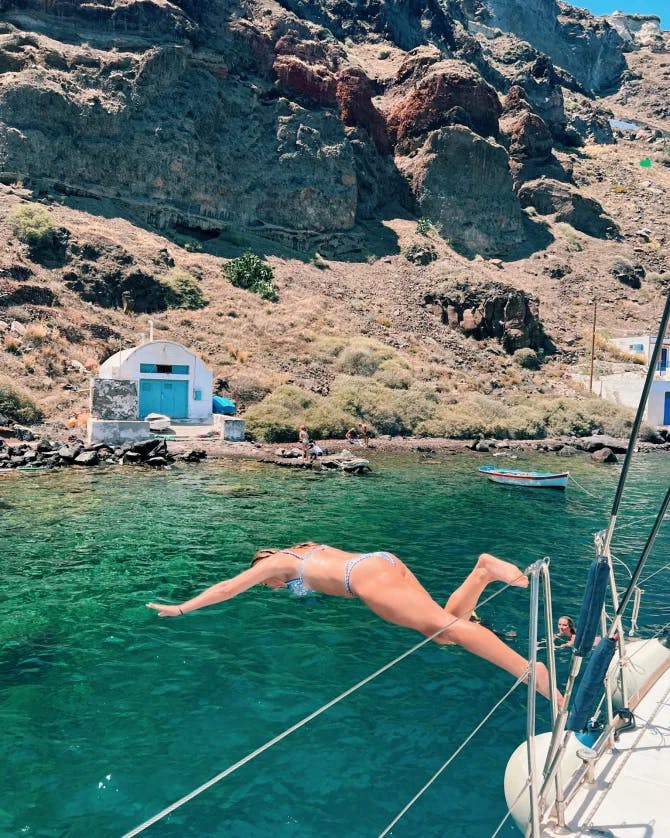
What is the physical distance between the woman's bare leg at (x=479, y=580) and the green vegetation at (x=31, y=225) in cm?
5093

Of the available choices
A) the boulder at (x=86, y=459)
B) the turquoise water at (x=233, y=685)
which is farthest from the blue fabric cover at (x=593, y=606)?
the boulder at (x=86, y=459)

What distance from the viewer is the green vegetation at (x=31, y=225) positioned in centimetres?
4744

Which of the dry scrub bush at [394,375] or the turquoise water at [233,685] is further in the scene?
the dry scrub bush at [394,375]

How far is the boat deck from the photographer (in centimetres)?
358

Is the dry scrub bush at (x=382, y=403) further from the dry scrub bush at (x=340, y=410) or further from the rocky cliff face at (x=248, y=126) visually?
the rocky cliff face at (x=248, y=126)

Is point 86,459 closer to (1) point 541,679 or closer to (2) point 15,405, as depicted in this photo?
(2) point 15,405

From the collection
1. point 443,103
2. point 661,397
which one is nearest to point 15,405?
point 661,397

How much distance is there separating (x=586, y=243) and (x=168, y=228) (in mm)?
51070

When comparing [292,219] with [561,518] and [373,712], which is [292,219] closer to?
[561,518]

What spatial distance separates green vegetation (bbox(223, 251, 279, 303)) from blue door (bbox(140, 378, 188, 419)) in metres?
22.2

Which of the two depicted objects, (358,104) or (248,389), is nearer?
(248,389)

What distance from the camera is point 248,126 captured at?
7062 cm

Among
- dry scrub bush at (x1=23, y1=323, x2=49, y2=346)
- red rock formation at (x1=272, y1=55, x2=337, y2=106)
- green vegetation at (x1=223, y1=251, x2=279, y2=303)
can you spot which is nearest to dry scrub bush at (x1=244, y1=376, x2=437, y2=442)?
dry scrub bush at (x1=23, y1=323, x2=49, y2=346)

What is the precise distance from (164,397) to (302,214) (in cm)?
4188
